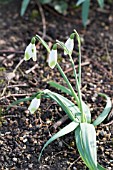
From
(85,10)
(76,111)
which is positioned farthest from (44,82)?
(85,10)

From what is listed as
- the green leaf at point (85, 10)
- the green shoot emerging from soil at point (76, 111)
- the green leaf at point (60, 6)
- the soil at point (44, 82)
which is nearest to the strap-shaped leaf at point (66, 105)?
the green shoot emerging from soil at point (76, 111)

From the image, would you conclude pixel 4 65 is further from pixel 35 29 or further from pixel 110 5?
pixel 110 5

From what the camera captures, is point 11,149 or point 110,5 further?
point 110,5

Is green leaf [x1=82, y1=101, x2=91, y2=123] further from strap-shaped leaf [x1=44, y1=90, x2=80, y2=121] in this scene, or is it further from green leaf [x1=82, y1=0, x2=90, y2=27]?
green leaf [x1=82, y1=0, x2=90, y2=27]

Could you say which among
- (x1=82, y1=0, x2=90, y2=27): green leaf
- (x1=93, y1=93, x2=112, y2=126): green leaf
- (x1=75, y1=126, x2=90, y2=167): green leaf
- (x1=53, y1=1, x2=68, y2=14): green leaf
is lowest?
(x1=75, y1=126, x2=90, y2=167): green leaf

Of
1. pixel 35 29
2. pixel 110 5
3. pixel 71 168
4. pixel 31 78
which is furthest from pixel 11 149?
pixel 110 5

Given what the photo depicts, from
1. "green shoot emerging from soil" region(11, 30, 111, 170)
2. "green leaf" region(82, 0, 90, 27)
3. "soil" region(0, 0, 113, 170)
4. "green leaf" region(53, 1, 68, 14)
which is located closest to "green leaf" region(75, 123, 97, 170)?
"green shoot emerging from soil" region(11, 30, 111, 170)

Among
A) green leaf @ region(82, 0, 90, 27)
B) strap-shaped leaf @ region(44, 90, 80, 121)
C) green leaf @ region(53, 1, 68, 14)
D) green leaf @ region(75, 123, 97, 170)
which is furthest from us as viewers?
green leaf @ region(53, 1, 68, 14)
